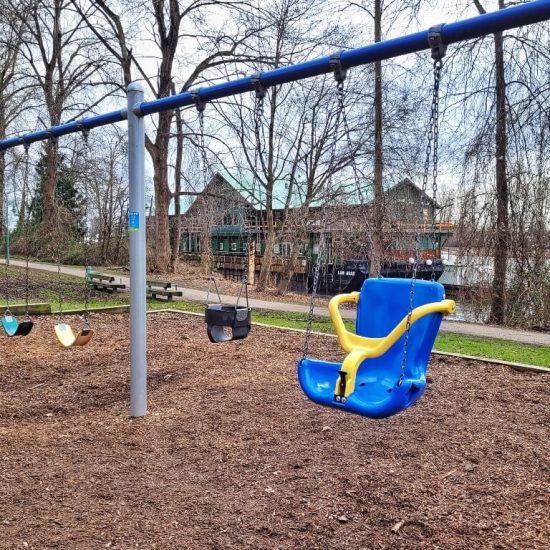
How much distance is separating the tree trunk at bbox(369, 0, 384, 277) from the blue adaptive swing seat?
6.04 m

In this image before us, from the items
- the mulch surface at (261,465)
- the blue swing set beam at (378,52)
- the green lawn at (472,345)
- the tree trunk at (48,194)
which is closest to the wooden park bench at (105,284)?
the tree trunk at (48,194)

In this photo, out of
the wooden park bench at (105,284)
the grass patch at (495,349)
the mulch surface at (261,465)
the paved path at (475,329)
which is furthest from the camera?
the wooden park bench at (105,284)

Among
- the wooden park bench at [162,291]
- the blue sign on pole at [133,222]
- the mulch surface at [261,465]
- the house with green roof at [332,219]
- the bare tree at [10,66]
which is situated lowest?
the mulch surface at [261,465]

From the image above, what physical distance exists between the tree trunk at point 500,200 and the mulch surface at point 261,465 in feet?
17.5

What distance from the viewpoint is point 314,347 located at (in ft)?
19.6

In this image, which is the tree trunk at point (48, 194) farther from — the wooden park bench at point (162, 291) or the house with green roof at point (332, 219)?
the house with green roof at point (332, 219)

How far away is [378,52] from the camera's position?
111 inches

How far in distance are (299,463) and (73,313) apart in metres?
6.14

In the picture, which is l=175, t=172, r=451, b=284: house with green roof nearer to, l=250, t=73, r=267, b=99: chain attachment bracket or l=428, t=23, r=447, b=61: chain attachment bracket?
l=250, t=73, r=267, b=99: chain attachment bracket

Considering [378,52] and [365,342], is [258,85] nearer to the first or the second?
[378,52]

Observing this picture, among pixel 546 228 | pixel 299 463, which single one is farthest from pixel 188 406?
pixel 546 228

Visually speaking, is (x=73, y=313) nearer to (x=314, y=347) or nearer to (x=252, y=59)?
(x=314, y=347)

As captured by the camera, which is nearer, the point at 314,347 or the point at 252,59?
the point at 314,347

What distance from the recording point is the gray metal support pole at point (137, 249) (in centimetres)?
377
